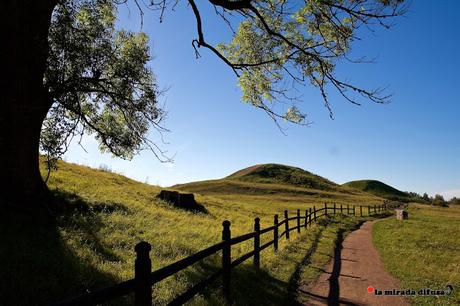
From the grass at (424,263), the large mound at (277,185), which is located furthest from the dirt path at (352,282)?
the large mound at (277,185)

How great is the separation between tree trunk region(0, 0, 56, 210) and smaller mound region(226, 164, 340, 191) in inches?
5049

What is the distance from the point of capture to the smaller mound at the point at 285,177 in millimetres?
142000

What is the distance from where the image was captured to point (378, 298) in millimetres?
9078

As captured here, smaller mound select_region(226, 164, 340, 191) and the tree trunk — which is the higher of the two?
smaller mound select_region(226, 164, 340, 191)

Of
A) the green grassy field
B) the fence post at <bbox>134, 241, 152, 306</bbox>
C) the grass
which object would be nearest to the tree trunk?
the green grassy field

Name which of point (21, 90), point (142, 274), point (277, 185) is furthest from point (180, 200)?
point (277, 185)

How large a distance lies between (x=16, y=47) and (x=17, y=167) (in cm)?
397

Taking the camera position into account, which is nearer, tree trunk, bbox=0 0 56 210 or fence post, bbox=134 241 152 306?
fence post, bbox=134 241 152 306

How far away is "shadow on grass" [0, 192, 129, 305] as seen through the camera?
7.15 metres

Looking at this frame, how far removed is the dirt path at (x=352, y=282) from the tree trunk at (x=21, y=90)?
9995 mm

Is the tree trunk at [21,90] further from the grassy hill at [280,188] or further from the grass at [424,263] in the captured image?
the grassy hill at [280,188]

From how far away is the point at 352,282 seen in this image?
1068 centimetres

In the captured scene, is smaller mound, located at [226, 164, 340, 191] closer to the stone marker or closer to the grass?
the stone marker

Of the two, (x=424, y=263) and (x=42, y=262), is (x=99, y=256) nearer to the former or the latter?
(x=42, y=262)
